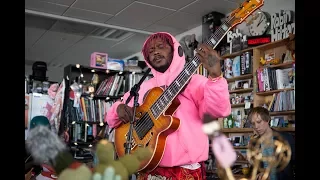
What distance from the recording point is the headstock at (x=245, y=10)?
33.7 inches

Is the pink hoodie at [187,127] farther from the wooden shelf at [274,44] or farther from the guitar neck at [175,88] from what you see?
the wooden shelf at [274,44]

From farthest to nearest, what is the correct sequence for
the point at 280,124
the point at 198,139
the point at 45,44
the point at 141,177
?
the point at 45,44 → the point at 280,124 → the point at 141,177 → the point at 198,139

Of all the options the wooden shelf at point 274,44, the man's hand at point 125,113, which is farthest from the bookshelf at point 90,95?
the man's hand at point 125,113

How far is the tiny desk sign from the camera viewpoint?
291 cm

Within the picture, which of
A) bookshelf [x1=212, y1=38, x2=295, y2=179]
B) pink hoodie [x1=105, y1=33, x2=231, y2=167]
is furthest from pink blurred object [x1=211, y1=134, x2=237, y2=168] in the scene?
bookshelf [x1=212, y1=38, x2=295, y2=179]

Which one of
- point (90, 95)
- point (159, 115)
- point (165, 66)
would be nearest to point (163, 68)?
point (165, 66)

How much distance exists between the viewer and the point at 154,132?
41.3 inches

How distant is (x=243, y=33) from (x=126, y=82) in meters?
1.26

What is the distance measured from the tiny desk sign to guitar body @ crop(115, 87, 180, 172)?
2105 mm

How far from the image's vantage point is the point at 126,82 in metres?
3.67

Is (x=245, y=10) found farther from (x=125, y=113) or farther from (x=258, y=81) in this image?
(x=258, y=81)

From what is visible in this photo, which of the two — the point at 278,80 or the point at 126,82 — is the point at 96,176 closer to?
the point at 278,80

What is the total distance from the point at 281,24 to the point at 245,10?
2292mm

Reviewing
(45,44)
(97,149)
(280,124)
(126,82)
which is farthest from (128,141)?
(45,44)
